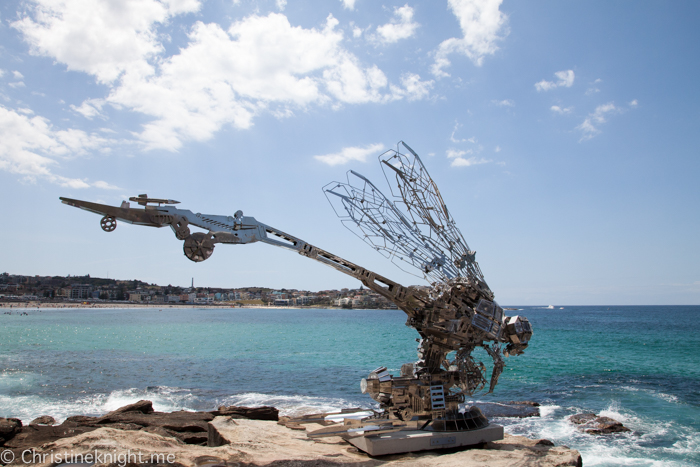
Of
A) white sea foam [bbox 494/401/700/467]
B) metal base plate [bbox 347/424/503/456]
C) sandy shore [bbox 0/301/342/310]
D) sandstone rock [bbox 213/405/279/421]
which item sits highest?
metal base plate [bbox 347/424/503/456]

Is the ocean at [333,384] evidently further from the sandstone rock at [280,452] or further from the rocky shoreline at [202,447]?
the rocky shoreline at [202,447]

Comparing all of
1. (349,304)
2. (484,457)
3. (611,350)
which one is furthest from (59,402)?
A: (349,304)

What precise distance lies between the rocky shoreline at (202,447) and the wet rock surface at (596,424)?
4984mm

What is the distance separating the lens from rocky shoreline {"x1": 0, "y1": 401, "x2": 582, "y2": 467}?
781 centimetres

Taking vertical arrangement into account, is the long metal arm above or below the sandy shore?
above

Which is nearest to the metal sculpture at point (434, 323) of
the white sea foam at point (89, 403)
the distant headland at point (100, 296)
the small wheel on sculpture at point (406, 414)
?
the small wheel on sculpture at point (406, 414)

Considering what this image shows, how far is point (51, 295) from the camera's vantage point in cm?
17212

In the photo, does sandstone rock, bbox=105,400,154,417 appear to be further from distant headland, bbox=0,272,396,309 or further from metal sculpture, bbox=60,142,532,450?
distant headland, bbox=0,272,396,309

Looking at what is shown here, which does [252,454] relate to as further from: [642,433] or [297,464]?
[642,433]

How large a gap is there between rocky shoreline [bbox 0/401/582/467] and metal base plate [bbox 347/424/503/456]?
14 centimetres

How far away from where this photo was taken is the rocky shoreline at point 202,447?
781 cm

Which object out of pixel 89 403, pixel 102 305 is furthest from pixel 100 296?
pixel 89 403

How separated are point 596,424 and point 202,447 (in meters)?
12.9

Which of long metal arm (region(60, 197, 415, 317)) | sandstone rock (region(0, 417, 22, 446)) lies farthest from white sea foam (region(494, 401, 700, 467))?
sandstone rock (region(0, 417, 22, 446))
